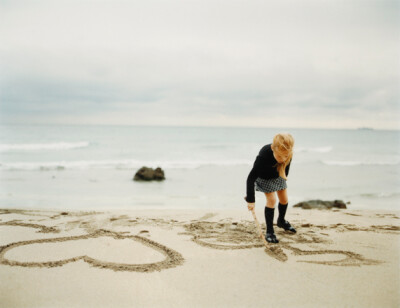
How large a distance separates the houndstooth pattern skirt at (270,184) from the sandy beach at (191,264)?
0.61 m

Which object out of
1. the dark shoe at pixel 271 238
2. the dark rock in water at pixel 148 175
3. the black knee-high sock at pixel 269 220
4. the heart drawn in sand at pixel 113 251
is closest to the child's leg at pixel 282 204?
the black knee-high sock at pixel 269 220

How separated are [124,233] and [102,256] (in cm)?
75

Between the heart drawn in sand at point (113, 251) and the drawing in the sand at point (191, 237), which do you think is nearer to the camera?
the heart drawn in sand at point (113, 251)

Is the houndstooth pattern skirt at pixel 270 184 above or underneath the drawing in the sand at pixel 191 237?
above

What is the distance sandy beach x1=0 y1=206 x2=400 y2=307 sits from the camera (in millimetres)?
2436

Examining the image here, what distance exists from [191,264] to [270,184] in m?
1.30

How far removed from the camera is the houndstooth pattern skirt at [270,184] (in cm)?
365

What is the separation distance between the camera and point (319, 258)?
317cm

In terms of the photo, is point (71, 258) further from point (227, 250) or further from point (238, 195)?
point (238, 195)

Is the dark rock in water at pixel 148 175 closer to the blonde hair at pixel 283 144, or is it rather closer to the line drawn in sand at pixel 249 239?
the line drawn in sand at pixel 249 239

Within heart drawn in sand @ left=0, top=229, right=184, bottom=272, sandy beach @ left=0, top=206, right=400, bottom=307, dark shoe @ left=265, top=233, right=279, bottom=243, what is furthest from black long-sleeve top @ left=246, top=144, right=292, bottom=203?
heart drawn in sand @ left=0, top=229, right=184, bottom=272

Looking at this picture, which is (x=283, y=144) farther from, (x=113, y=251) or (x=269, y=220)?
(x=113, y=251)

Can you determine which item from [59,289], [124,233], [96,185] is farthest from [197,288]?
[96,185]

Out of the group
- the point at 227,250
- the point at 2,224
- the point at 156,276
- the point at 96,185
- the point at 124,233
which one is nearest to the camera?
the point at 156,276
